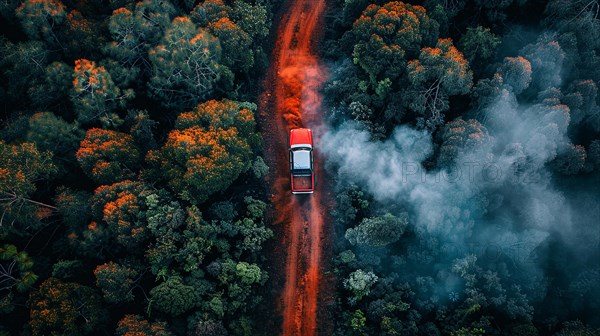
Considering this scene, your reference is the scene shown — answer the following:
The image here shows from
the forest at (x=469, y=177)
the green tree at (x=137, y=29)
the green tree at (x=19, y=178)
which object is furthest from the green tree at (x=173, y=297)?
the green tree at (x=137, y=29)

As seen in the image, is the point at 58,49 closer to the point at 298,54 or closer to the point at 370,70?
the point at 298,54

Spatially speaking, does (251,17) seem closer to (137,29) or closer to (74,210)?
(137,29)

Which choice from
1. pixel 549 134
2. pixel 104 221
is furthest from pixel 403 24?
pixel 104 221

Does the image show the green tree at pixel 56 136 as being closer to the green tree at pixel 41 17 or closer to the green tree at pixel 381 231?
the green tree at pixel 41 17

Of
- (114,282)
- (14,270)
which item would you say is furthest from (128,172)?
(14,270)

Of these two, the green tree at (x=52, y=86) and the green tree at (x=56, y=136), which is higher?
the green tree at (x=52, y=86)
